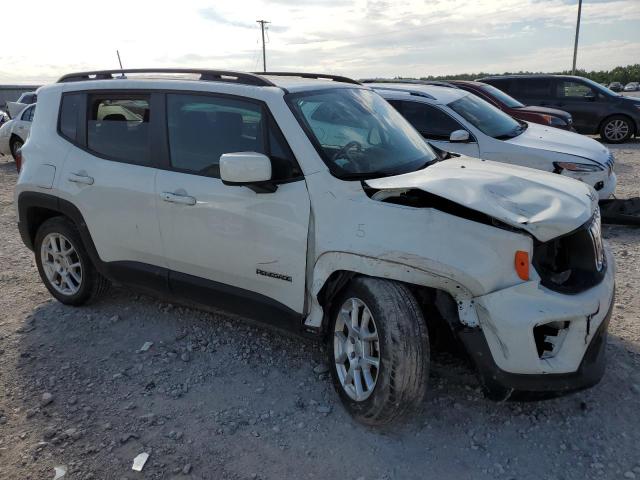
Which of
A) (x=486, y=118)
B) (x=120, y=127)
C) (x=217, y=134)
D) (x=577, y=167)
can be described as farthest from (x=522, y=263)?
(x=486, y=118)

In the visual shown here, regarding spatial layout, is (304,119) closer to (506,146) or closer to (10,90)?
(506,146)

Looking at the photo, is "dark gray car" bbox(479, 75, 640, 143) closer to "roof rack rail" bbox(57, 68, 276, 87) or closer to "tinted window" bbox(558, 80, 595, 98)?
"tinted window" bbox(558, 80, 595, 98)

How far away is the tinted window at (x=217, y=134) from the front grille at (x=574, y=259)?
4.75ft

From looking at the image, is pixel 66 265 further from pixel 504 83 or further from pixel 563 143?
pixel 504 83

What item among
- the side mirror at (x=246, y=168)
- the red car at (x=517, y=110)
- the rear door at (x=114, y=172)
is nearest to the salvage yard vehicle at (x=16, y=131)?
the red car at (x=517, y=110)

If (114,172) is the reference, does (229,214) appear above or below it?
below

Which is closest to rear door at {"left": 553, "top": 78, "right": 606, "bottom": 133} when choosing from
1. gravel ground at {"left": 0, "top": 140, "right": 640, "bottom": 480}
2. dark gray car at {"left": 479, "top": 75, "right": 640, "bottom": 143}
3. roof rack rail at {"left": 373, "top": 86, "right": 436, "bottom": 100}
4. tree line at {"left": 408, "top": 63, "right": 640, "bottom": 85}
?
dark gray car at {"left": 479, "top": 75, "right": 640, "bottom": 143}

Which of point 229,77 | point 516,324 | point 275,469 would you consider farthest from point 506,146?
point 275,469

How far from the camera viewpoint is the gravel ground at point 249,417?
109 inches

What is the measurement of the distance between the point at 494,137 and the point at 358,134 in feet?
13.9

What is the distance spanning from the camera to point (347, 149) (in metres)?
3.42

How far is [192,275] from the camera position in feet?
12.4

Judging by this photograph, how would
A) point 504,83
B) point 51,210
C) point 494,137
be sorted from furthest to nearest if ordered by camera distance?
point 504,83
point 494,137
point 51,210

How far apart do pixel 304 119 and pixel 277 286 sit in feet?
3.35
